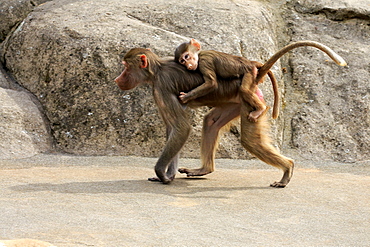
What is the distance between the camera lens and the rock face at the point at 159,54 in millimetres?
7102

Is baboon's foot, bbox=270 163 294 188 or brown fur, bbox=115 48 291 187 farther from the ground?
brown fur, bbox=115 48 291 187

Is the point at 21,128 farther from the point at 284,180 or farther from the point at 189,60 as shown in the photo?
the point at 284,180

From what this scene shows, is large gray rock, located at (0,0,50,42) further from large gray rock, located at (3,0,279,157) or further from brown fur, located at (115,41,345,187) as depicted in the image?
brown fur, located at (115,41,345,187)

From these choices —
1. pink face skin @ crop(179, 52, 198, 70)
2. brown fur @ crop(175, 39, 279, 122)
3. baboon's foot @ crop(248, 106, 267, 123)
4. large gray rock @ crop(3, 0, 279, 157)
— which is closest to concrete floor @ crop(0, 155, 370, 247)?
large gray rock @ crop(3, 0, 279, 157)

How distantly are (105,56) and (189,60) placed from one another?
210 centimetres

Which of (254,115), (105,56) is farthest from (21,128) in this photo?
(254,115)

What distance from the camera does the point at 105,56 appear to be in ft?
23.8

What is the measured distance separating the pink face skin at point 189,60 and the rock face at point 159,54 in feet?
5.47

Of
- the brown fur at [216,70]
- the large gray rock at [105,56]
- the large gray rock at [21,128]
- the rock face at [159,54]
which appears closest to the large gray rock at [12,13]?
the rock face at [159,54]

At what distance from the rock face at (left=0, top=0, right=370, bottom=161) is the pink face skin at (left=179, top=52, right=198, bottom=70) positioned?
5.47ft

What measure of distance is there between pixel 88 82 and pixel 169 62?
1879mm

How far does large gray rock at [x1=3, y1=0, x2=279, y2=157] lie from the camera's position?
7066mm

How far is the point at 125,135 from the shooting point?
7051 mm

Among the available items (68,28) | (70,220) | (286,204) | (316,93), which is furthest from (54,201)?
(316,93)
